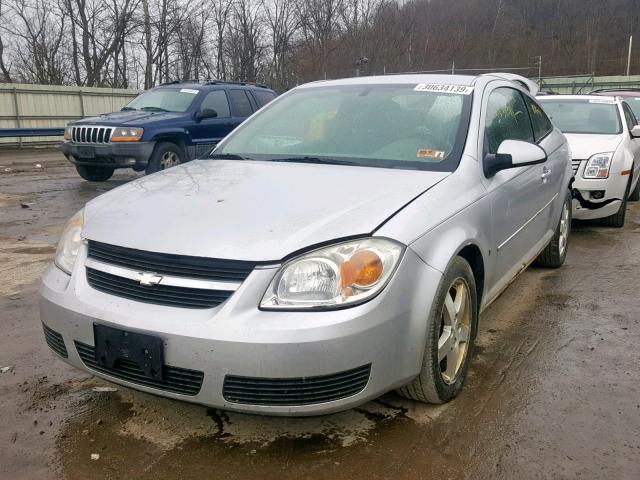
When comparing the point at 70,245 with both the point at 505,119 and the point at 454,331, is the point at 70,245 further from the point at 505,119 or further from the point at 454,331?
the point at 505,119

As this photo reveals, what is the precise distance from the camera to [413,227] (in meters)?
2.46

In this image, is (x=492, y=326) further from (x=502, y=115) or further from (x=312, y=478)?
(x=312, y=478)

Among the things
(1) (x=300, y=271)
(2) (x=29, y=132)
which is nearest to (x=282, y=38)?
(2) (x=29, y=132)

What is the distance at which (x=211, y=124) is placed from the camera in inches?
404

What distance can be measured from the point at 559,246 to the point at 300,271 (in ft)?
11.7

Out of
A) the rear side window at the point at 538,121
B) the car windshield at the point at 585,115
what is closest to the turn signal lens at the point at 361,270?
the rear side window at the point at 538,121

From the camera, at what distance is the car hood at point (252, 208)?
2322 millimetres

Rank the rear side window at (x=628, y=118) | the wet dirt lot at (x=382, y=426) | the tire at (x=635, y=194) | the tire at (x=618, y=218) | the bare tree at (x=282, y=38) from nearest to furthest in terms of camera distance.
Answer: the wet dirt lot at (x=382, y=426) < the tire at (x=618, y=218) < the rear side window at (x=628, y=118) < the tire at (x=635, y=194) < the bare tree at (x=282, y=38)

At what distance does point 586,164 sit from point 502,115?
10.3ft

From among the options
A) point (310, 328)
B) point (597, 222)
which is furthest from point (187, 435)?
point (597, 222)

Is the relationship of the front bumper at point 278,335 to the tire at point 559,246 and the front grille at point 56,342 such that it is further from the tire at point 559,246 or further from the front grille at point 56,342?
the tire at point 559,246

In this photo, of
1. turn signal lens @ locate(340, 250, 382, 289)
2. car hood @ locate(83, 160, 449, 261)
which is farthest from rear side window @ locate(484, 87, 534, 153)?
turn signal lens @ locate(340, 250, 382, 289)

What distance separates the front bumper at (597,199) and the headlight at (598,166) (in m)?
Answer: 0.05

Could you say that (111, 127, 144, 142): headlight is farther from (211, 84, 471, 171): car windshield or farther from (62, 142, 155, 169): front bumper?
(211, 84, 471, 171): car windshield
